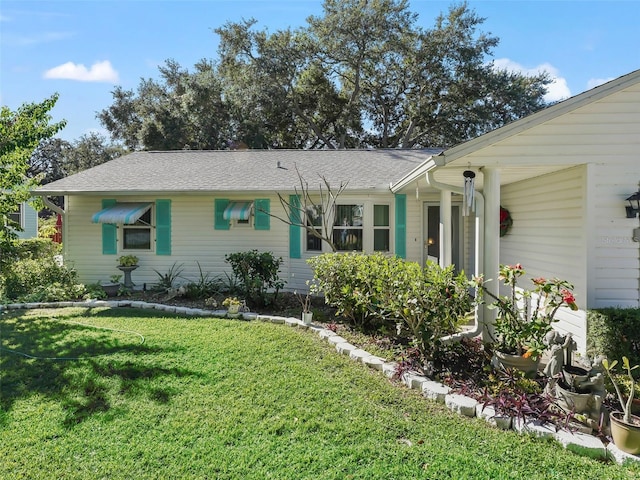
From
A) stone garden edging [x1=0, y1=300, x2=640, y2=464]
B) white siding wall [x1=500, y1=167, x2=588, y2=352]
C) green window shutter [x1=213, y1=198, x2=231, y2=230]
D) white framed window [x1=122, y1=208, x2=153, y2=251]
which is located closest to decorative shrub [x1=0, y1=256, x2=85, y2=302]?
white framed window [x1=122, y1=208, x2=153, y2=251]

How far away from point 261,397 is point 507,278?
3041 mm

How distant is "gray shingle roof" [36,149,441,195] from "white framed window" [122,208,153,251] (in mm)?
916

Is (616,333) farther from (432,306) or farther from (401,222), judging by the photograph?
(401,222)

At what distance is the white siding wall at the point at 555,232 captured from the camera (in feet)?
15.7

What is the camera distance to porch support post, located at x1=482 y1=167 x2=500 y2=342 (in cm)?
493

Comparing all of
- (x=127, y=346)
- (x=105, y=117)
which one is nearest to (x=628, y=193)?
(x=127, y=346)

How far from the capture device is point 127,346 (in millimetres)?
5188

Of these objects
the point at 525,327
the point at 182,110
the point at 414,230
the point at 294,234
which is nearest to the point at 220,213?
the point at 294,234

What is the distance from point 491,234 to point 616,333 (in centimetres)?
173

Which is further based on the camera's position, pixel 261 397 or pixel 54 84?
pixel 54 84

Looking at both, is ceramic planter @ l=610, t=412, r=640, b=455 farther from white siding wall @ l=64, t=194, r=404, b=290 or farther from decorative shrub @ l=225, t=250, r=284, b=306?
white siding wall @ l=64, t=194, r=404, b=290

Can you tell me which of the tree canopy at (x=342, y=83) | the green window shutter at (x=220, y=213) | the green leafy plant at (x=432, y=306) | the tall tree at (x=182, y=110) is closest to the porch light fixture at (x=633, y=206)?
the green leafy plant at (x=432, y=306)

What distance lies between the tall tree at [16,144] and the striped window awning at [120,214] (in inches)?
78.5

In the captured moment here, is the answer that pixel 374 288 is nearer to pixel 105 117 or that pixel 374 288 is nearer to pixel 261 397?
pixel 261 397
